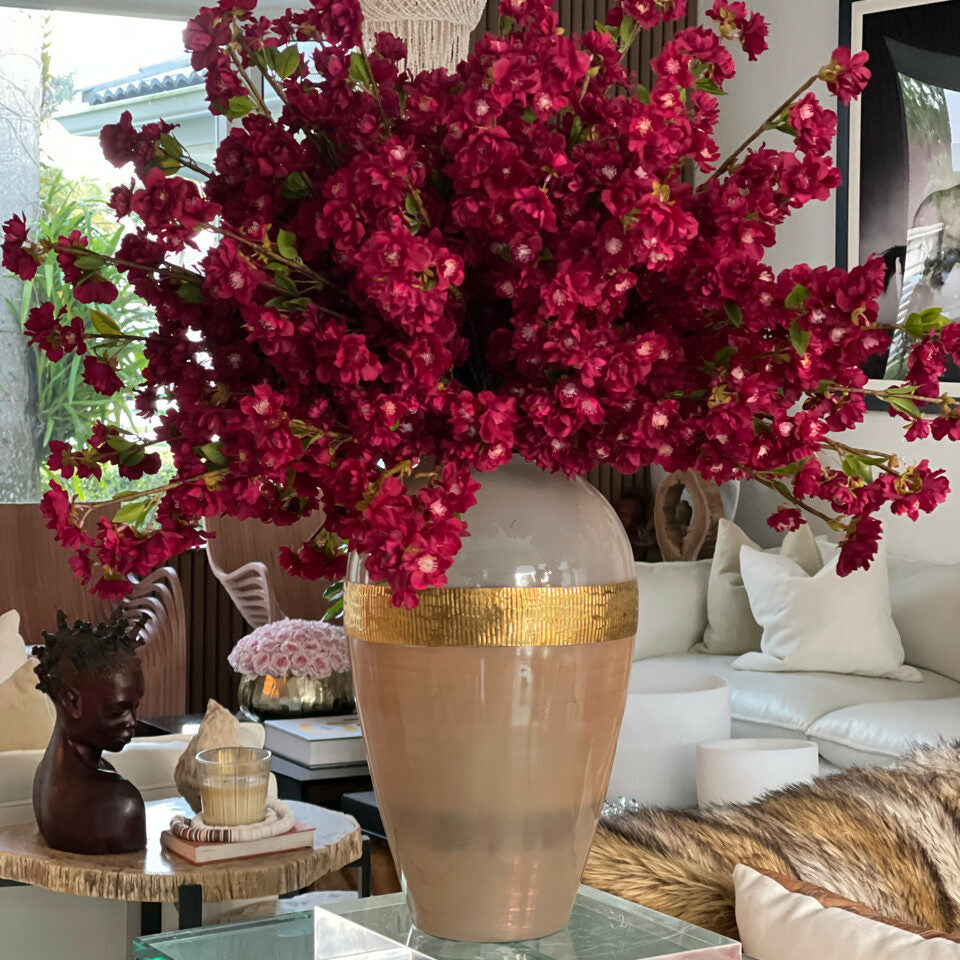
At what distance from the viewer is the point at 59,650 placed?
77.9 inches

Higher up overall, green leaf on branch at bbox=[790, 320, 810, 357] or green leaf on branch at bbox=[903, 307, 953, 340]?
green leaf on branch at bbox=[903, 307, 953, 340]

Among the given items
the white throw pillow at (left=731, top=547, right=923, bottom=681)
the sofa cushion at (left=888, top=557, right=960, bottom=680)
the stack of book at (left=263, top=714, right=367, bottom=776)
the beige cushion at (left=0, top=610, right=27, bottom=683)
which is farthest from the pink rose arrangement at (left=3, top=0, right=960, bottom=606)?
the sofa cushion at (left=888, top=557, right=960, bottom=680)

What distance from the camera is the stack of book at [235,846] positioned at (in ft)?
6.60

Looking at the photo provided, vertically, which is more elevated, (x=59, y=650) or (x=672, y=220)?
(x=672, y=220)

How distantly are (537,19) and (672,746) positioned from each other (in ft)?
6.68

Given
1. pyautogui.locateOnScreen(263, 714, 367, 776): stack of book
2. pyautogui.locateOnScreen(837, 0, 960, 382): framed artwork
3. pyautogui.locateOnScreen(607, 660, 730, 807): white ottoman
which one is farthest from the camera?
pyautogui.locateOnScreen(837, 0, 960, 382): framed artwork

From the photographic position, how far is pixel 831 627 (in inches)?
158

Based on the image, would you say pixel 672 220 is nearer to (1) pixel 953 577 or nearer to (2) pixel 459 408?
(2) pixel 459 408

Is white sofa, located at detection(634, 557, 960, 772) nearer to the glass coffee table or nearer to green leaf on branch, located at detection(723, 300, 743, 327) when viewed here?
the glass coffee table

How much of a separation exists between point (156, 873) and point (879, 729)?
2.13 metres

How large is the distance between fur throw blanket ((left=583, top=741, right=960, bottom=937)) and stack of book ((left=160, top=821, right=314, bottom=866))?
84cm

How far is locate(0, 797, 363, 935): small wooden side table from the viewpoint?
195cm

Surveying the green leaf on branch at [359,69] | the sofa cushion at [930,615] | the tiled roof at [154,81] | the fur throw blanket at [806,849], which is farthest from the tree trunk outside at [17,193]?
the green leaf on branch at [359,69]

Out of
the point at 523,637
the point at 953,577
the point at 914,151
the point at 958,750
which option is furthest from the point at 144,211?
the point at 914,151
